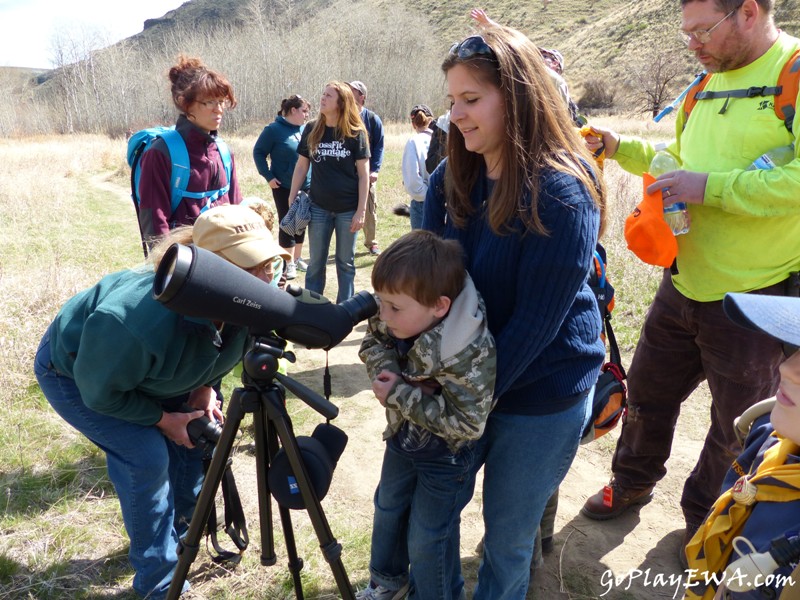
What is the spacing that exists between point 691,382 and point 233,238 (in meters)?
2.06

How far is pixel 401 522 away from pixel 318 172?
3.50m

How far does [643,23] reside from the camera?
47781 millimetres

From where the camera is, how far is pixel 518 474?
1788mm

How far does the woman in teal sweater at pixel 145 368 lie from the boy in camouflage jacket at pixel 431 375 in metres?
0.49

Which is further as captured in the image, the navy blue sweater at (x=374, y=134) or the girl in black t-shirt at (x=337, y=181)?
the navy blue sweater at (x=374, y=134)

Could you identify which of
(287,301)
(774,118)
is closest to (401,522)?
(287,301)

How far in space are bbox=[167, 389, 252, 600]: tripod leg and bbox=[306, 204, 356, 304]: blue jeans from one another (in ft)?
10.6

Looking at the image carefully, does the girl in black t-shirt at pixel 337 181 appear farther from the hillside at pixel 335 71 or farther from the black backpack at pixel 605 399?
the hillside at pixel 335 71

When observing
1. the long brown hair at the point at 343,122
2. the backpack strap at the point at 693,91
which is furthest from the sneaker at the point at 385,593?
the long brown hair at the point at 343,122

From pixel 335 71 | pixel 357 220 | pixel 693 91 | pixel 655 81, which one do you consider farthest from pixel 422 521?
pixel 335 71

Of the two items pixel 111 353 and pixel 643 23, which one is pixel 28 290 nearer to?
pixel 111 353

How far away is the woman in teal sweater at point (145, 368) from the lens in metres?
1.83

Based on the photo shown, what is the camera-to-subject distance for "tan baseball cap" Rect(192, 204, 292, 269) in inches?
73.4

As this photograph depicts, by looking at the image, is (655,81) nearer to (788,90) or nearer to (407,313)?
(788,90)
